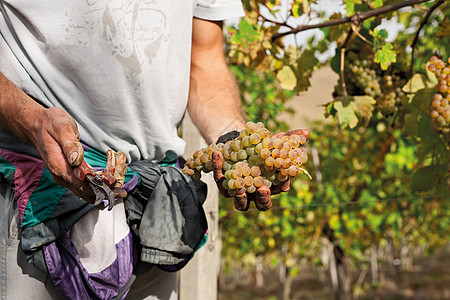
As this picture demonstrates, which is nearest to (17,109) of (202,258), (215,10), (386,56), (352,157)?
(215,10)

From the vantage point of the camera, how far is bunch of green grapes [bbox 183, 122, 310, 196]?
42.4 inches

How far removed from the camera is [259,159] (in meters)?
1.11

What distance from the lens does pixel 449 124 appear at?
1775 mm

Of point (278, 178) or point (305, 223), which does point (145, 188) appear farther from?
point (305, 223)

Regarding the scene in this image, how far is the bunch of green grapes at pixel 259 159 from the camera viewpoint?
1.08 meters

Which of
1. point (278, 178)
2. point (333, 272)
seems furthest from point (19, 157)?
point (333, 272)

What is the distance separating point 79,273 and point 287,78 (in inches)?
50.8

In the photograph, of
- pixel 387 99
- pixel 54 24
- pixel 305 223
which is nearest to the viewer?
pixel 54 24

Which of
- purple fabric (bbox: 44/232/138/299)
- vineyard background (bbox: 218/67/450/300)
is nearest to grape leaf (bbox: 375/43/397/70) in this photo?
purple fabric (bbox: 44/232/138/299)

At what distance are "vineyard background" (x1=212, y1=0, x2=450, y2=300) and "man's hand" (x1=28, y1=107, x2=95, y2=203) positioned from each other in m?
0.92

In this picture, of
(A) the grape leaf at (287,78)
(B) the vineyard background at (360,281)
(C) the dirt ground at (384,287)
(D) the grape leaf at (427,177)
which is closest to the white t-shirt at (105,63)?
(A) the grape leaf at (287,78)

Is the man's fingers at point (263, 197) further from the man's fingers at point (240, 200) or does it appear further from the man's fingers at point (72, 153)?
the man's fingers at point (72, 153)

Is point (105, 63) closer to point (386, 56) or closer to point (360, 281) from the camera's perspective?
point (386, 56)

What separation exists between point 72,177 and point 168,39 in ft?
1.51
